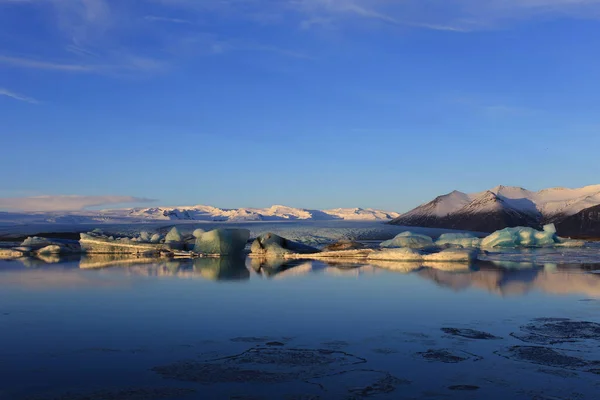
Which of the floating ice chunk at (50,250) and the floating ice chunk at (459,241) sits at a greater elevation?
the floating ice chunk at (459,241)

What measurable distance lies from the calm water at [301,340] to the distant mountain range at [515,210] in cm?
7440

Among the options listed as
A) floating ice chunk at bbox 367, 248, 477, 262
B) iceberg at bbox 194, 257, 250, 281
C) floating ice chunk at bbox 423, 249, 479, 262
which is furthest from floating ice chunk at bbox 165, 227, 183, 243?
floating ice chunk at bbox 423, 249, 479, 262

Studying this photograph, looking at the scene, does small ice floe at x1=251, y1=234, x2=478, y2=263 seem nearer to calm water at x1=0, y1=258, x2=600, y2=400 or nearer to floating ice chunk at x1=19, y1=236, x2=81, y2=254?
calm water at x1=0, y1=258, x2=600, y2=400

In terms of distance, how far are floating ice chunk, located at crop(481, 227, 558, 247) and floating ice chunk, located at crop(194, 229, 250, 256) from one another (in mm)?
17632

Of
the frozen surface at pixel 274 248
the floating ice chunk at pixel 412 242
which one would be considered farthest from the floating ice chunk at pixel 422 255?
the frozen surface at pixel 274 248

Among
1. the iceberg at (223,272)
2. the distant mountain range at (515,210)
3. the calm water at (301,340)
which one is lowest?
the calm water at (301,340)

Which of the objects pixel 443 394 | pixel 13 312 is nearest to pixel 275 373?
pixel 443 394

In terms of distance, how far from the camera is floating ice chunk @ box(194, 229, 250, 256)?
97.5ft

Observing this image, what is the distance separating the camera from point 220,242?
97.6ft

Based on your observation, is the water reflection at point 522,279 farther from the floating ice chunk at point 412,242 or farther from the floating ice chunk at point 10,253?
the floating ice chunk at point 10,253

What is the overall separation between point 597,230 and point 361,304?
77.4 meters

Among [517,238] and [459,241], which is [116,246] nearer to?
[459,241]

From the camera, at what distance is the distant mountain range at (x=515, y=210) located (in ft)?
274

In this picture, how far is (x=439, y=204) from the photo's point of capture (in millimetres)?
104625
